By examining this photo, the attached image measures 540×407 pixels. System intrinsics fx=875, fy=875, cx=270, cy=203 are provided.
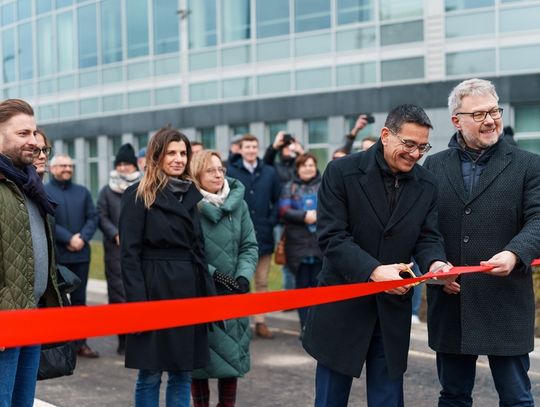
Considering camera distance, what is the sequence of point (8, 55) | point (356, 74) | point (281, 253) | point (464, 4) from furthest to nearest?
point (8, 55)
point (356, 74)
point (464, 4)
point (281, 253)

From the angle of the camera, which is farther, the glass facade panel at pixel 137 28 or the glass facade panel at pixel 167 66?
the glass facade panel at pixel 137 28

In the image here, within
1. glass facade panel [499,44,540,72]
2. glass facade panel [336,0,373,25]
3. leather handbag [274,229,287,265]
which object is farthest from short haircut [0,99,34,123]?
glass facade panel [336,0,373,25]

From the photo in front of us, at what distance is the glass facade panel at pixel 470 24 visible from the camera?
65.2 feet

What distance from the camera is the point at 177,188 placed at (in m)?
5.22

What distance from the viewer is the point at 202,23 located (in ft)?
83.9

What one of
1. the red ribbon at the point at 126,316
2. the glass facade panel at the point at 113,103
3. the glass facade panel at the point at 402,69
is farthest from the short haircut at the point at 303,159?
the glass facade panel at the point at 113,103

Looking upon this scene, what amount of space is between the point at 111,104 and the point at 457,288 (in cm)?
2521

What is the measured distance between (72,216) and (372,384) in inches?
201

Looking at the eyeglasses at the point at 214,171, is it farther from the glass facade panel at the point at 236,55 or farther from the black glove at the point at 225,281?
the glass facade panel at the point at 236,55

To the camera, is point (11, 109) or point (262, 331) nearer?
point (11, 109)

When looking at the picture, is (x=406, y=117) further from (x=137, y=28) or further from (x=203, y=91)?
(x=137, y=28)

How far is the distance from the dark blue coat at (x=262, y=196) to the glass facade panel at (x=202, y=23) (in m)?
16.5

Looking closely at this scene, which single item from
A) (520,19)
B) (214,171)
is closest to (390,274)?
(214,171)

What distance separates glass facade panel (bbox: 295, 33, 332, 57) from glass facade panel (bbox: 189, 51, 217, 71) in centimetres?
309
